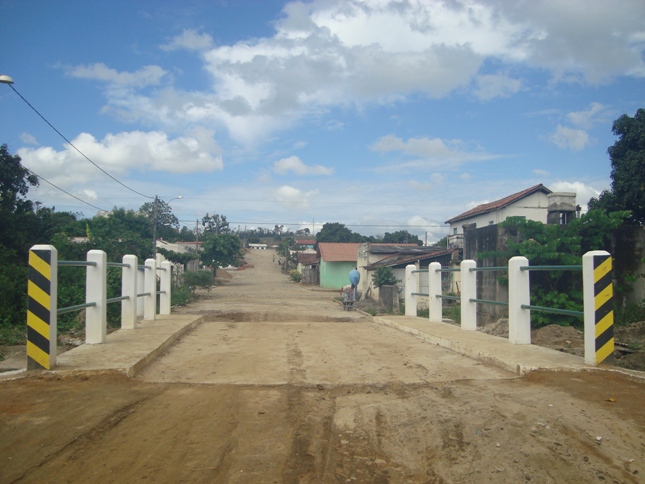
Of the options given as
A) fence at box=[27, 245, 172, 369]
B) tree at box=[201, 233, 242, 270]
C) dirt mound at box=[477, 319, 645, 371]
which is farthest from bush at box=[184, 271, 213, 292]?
dirt mound at box=[477, 319, 645, 371]

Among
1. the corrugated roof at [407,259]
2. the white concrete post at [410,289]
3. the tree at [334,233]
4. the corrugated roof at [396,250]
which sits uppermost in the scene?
the tree at [334,233]

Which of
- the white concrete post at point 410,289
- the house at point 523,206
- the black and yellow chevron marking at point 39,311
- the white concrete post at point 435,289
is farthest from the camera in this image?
the house at point 523,206

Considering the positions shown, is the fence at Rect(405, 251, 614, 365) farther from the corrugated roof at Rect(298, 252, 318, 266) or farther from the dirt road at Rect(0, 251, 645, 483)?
the corrugated roof at Rect(298, 252, 318, 266)

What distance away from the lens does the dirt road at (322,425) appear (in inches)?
125

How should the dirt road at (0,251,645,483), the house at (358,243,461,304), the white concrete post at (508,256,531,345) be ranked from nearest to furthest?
the dirt road at (0,251,645,483) → the white concrete post at (508,256,531,345) → the house at (358,243,461,304)

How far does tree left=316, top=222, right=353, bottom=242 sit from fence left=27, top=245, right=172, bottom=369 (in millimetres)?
81261

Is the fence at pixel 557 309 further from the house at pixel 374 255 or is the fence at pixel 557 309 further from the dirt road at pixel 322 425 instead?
the house at pixel 374 255

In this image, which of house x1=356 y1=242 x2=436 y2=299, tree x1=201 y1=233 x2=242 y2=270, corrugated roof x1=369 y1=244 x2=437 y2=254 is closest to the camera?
house x1=356 y1=242 x2=436 y2=299

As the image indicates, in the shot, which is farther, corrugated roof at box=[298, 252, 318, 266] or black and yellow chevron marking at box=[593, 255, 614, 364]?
corrugated roof at box=[298, 252, 318, 266]

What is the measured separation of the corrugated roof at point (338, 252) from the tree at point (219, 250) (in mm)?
8856

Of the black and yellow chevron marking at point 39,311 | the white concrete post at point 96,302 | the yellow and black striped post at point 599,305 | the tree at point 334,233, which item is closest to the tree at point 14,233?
the white concrete post at point 96,302

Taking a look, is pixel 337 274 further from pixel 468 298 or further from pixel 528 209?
pixel 468 298

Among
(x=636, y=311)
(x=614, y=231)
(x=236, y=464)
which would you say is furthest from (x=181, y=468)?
(x=614, y=231)

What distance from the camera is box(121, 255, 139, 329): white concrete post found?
27.0 ft
